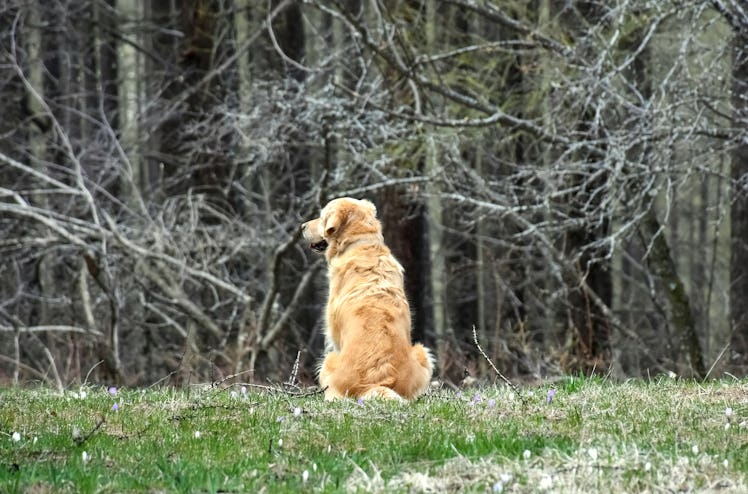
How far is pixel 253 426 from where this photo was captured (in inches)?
255

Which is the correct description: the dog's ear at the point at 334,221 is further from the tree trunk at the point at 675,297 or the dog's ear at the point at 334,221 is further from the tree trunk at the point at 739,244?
the tree trunk at the point at 739,244

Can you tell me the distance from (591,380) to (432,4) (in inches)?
448

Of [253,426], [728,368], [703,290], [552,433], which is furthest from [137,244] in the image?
[703,290]

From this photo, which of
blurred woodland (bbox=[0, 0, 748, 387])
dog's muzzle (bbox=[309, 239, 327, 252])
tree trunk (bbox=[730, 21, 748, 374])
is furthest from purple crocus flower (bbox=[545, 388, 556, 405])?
tree trunk (bbox=[730, 21, 748, 374])

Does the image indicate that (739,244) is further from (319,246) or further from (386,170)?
(319,246)

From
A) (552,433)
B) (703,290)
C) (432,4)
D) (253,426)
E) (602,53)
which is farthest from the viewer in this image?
(703,290)

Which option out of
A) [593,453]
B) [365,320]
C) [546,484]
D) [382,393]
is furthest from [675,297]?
[546,484]

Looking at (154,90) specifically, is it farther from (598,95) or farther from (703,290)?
(703,290)

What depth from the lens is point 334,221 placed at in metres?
9.23

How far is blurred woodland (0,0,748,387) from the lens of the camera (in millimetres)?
13258

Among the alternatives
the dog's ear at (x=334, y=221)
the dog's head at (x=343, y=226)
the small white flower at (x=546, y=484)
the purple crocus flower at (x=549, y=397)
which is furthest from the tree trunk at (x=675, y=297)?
the small white flower at (x=546, y=484)

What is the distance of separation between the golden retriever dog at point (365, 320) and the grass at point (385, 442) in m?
0.33

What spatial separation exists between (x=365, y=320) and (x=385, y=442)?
218 cm

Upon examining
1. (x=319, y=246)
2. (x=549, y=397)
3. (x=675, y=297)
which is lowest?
(x=675, y=297)
